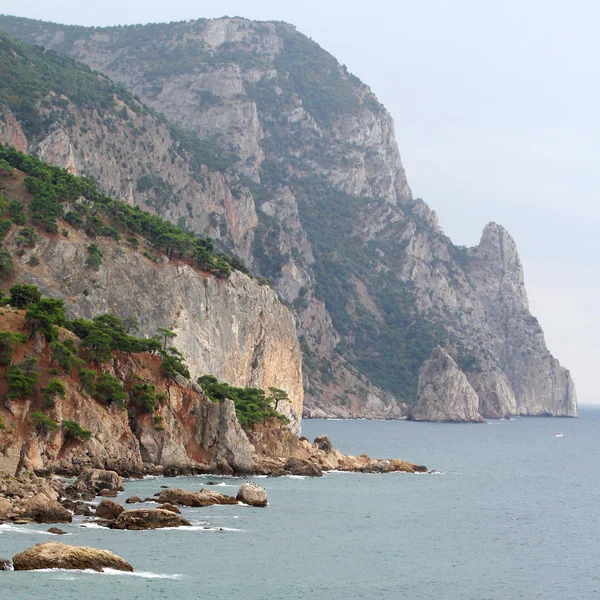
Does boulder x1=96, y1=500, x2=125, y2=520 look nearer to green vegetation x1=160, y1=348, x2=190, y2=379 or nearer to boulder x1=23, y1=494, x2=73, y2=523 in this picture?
boulder x1=23, y1=494, x2=73, y2=523

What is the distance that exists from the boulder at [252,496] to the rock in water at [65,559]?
23206mm

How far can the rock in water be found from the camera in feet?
132

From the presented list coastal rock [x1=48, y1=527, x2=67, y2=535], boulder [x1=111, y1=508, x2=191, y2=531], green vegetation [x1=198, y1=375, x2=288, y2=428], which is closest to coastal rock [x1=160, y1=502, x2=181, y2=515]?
boulder [x1=111, y1=508, x2=191, y2=531]

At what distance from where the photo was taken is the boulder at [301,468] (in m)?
87.6

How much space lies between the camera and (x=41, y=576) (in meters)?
39.5

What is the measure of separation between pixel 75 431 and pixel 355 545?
2539cm

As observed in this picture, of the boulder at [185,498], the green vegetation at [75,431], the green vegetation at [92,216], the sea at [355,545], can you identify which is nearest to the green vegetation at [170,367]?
the sea at [355,545]

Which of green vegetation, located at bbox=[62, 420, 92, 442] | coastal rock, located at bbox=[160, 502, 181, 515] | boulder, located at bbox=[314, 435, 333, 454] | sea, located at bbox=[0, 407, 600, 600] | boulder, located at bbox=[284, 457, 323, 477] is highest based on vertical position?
green vegetation, located at bbox=[62, 420, 92, 442]

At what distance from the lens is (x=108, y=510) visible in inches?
2092

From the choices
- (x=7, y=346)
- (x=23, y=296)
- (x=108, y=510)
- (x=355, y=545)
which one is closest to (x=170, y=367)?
(x=23, y=296)

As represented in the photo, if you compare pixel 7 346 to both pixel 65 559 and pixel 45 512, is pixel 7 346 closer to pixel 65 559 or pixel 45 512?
pixel 45 512

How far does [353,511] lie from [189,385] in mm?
23150

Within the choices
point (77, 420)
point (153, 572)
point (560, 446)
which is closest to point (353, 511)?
point (77, 420)

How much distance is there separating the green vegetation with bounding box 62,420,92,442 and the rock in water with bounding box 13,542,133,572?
28900 millimetres
